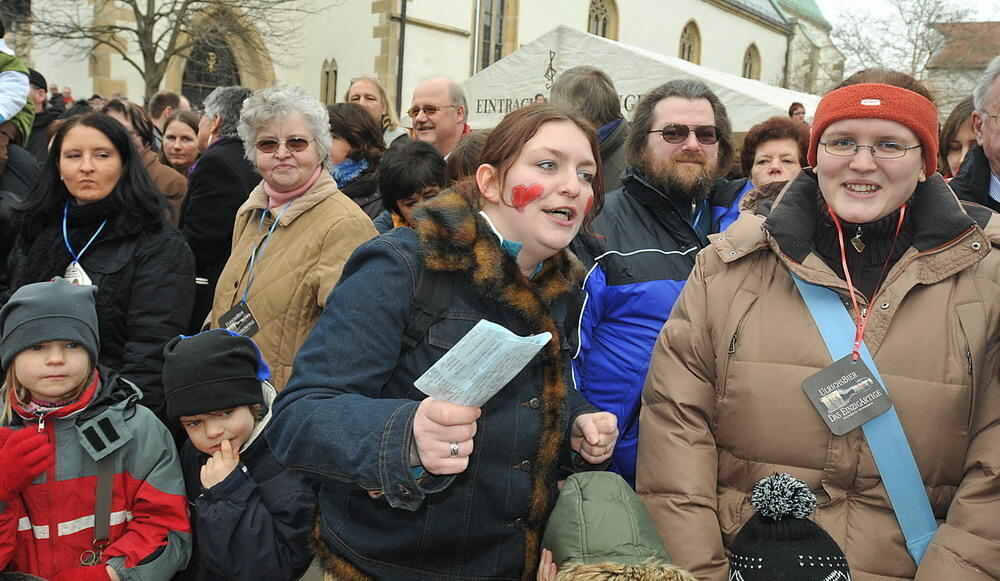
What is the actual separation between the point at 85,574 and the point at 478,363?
1826 mm

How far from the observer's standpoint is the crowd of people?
194 centimetres

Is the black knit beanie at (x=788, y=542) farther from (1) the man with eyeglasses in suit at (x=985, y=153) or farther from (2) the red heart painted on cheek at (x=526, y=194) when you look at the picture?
(1) the man with eyeglasses in suit at (x=985, y=153)

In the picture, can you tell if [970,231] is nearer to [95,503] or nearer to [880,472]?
[880,472]

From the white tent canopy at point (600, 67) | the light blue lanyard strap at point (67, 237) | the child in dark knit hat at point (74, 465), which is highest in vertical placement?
the white tent canopy at point (600, 67)

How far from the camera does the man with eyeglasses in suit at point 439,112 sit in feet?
17.1

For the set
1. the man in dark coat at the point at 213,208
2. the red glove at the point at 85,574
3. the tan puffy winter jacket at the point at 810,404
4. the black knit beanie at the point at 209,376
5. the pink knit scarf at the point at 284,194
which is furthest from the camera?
the man in dark coat at the point at 213,208

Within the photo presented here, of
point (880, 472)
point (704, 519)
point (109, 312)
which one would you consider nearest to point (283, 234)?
point (109, 312)

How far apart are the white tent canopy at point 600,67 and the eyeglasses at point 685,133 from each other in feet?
16.6

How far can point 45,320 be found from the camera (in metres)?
2.79

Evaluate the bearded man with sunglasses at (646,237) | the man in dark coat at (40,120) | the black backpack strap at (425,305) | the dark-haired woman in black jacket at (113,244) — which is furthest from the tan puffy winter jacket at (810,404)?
the man in dark coat at (40,120)

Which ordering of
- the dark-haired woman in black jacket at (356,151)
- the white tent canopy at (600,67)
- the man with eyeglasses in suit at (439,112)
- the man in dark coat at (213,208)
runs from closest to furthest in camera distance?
the man in dark coat at (213,208)
the dark-haired woman in black jacket at (356,151)
the man with eyeglasses in suit at (439,112)
the white tent canopy at (600,67)

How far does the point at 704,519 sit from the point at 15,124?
15.0 ft

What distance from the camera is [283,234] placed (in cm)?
342

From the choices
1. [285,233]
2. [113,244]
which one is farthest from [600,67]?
[113,244]
